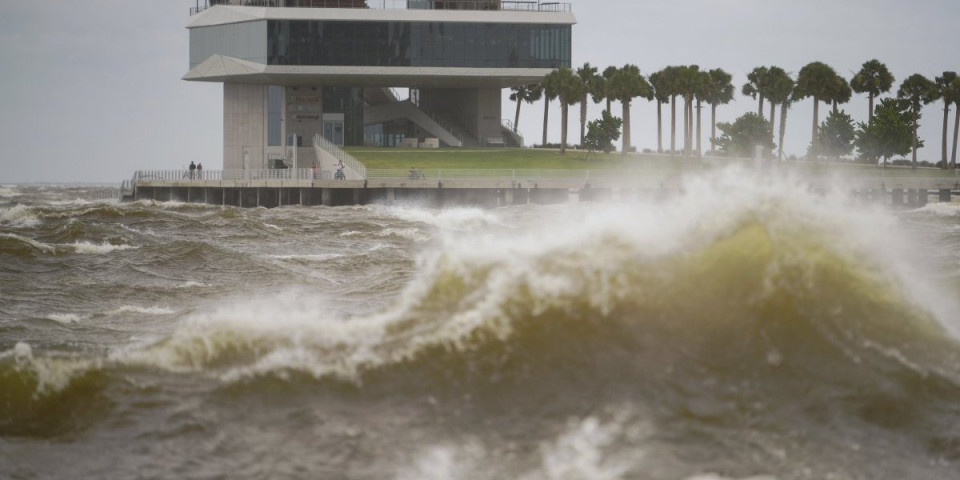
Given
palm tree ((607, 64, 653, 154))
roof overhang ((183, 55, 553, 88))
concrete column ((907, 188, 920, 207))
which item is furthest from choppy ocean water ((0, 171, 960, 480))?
palm tree ((607, 64, 653, 154))

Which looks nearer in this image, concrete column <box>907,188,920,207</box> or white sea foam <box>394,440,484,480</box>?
white sea foam <box>394,440,484,480</box>

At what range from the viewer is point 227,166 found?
92938 millimetres

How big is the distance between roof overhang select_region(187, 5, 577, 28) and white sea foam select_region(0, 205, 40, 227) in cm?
3996

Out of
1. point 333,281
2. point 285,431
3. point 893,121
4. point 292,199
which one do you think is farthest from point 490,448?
point 893,121

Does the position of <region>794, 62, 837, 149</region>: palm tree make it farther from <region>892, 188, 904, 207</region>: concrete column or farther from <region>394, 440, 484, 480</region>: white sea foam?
<region>394, 440, 484, 480</region>: white sea foam

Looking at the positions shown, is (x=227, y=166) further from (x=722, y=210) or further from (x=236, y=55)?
(x=722, y=210)

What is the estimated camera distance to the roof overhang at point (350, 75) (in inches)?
3332

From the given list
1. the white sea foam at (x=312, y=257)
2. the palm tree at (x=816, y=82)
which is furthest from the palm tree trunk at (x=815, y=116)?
the white sea foam at (x=312, y=257)

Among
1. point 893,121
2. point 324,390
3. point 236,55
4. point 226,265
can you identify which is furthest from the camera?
point 893,121

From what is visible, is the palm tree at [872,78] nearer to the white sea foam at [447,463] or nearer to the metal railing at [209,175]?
the metal railing at [209,175]

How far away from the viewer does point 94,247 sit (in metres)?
28.5

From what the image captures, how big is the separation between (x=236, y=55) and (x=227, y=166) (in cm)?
970

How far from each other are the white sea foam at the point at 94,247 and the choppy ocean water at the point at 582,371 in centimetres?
1548

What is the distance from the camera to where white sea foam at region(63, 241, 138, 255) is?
90.2ft
